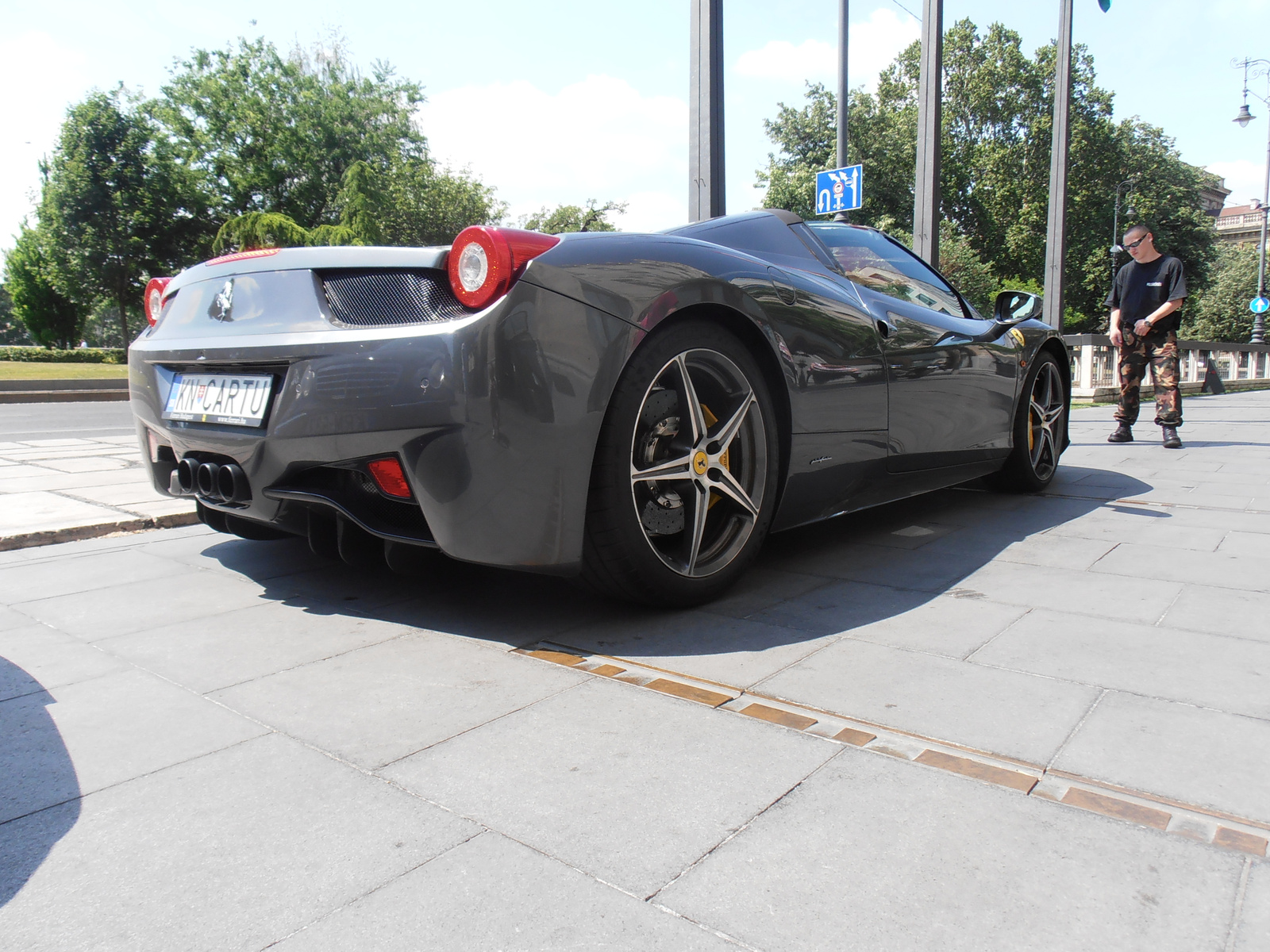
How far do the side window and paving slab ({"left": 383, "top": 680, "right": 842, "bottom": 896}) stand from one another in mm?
2266

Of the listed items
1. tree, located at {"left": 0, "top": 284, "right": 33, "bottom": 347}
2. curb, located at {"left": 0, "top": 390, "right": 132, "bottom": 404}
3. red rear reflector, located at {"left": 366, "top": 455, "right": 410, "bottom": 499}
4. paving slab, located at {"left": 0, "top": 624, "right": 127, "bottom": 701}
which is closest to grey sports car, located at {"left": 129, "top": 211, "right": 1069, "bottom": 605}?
red rear reflector, located at {"left": 366, "top": 455, "right": 410, "bottom": 499}

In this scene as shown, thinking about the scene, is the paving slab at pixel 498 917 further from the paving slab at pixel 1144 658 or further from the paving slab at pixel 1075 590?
the paving slab at pixel 1075 590

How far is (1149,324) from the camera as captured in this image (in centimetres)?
767

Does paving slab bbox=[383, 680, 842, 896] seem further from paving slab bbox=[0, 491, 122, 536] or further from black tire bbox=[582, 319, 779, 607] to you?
Answer: paving slab bbox=[0, 491, 122, 536]

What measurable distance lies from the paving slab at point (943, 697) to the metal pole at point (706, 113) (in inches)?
201

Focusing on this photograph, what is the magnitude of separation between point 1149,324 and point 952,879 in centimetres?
760

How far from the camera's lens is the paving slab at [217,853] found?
131 centimetres

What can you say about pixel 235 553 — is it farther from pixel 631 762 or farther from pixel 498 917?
pixel 498 917

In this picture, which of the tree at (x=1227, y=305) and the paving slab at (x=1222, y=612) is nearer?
the paving slab at (x=1222, y=612)

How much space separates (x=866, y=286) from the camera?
3705 millimetres

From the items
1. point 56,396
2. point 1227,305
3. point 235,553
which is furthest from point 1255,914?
point 1227,305

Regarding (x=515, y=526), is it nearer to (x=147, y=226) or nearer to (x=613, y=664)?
(x=613, y=664)

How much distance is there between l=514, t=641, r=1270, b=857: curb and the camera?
1578 millimetres

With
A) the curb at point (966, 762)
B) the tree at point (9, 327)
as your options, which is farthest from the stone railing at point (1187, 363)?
the tree at point (9, 327)
